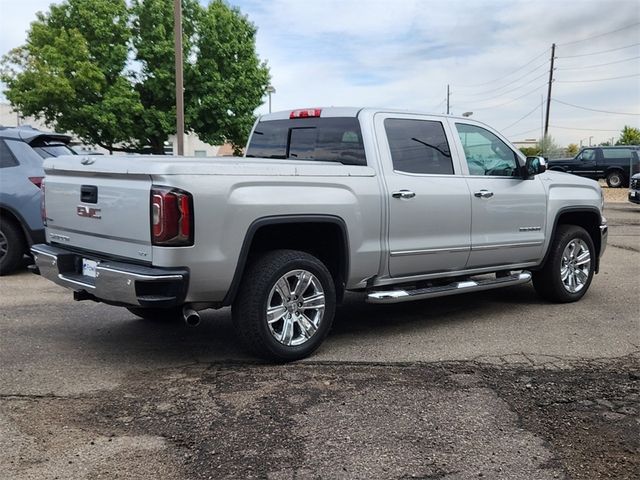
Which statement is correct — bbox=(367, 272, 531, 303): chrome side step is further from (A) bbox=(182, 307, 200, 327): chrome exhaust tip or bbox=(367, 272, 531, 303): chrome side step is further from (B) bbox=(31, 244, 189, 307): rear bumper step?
(B) bbox=(31, 244, 189, 307): rear bumper step

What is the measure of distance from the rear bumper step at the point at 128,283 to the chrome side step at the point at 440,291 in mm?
1729

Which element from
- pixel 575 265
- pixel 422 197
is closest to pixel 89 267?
pixel 422 197

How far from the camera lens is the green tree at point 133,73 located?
29.4 m

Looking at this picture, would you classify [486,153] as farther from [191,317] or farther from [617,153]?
[617,153]

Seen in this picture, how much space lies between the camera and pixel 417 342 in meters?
5.48

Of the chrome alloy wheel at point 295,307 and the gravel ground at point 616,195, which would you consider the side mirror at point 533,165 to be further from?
the gravel ground at point 616,195

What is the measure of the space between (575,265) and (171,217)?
4750 mm

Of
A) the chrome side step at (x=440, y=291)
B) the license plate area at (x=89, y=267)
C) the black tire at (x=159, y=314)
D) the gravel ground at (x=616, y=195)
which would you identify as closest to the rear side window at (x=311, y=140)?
the chrome side step at (x=440, y=291)

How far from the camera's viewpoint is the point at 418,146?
5816 millimetres

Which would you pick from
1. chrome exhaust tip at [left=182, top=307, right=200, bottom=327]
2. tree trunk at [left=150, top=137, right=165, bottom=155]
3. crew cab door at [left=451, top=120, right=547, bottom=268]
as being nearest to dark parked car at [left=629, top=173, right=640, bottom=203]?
crew cab door at [left=451, top=120, right=547, bottom=268]

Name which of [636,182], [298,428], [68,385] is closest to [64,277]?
[68,385]

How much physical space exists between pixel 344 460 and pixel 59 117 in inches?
1217

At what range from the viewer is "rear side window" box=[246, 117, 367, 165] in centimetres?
557

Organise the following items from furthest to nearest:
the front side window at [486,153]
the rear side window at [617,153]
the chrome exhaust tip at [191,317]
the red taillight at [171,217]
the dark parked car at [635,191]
→ 1. the rear side window at [617,153]
2. the dark parked car at [635,191]
3. the front side window at [486,153]
4. the chrome exhaust tip at [191,317]
5. the red taillight at [171,217]
